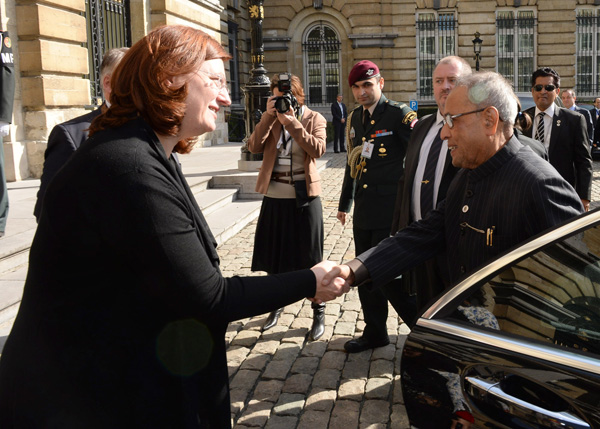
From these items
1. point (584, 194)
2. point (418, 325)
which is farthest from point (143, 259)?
point (584, 194)

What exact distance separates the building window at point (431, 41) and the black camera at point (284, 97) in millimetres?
25212

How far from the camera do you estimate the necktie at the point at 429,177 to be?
3.74m

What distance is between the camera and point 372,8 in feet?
93.8

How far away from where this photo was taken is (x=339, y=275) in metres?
2.50

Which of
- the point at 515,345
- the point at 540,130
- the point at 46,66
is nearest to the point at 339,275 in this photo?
the point at 515,345

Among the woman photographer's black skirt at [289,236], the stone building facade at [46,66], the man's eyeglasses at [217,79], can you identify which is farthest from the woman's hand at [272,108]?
the stone building facade at [46,66]

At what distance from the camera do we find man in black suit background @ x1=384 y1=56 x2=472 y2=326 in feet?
11.8

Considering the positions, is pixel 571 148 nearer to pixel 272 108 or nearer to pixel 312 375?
pixel 272 108

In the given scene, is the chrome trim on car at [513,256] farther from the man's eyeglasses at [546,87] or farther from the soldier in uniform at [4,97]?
the soldier in uniform at [4,97]

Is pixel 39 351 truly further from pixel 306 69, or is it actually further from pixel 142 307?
pixel 306 69

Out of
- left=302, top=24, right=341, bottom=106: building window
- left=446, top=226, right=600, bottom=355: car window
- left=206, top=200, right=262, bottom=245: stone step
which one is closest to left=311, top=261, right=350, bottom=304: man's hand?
left=446, top=226, right=600, bottom=355: car window

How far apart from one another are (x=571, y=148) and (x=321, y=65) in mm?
24258

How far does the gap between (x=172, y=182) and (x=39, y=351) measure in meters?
0.55

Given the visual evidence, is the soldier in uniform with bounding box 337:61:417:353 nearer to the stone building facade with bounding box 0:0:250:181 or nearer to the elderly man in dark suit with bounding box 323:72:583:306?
the elderly man in dark suit with bounding box 323:72:583:306
